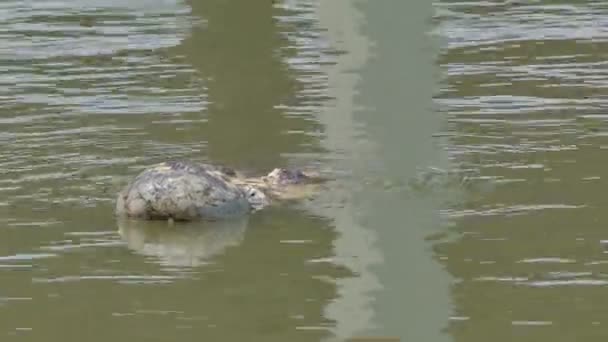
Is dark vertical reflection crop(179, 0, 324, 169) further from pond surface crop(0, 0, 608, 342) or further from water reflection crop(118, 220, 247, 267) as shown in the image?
water reflection crop(118, 220, 247, 267)

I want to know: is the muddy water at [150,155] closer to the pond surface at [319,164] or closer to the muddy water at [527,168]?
the pond surface at [319,164]

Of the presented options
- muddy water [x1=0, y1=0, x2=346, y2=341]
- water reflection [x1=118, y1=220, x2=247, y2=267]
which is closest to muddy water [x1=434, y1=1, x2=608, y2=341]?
muddy water [x1=0, y1=0, x2=346, y2=341]

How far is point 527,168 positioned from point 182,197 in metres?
2.18

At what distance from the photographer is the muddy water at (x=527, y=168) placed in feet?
17.7

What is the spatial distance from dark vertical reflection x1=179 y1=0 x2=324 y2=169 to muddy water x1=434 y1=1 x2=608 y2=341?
4.00 ft

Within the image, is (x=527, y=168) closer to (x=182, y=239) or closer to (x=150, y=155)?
(x=182, y=239)

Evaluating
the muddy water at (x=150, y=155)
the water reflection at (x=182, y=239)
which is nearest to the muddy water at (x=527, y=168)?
the muddy water at (x=150, y=155)

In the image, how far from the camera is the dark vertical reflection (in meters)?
9.21

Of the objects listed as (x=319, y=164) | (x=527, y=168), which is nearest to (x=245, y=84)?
(x=319, y=164)

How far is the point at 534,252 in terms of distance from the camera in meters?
6.33

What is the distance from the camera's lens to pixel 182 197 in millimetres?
7281

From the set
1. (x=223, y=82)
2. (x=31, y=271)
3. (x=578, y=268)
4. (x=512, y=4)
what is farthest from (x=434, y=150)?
(x=512, y=4)

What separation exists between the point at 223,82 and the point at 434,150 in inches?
403

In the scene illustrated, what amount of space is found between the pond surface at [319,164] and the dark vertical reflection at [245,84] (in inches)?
1.1
